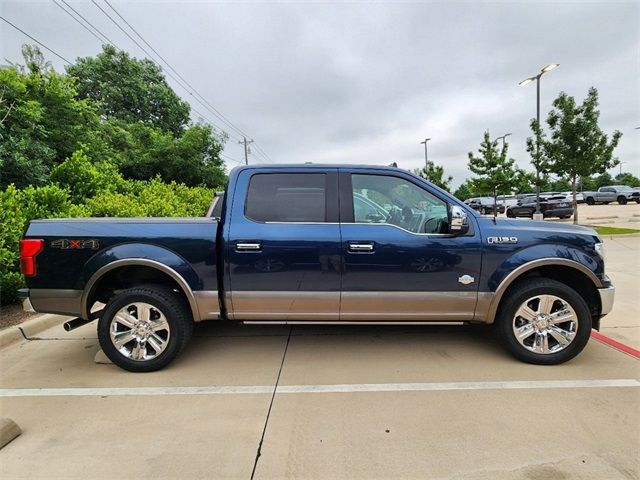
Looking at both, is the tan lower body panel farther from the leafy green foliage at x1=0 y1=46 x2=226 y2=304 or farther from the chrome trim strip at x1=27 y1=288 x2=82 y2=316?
the leafy green foliage at x1=0 y1=46 x2=226 y2=304

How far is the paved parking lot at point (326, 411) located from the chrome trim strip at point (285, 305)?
0.50 metres

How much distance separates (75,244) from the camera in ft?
11.6

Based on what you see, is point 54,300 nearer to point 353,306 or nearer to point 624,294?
point 353,306

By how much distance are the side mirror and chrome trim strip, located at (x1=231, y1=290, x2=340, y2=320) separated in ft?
4.01

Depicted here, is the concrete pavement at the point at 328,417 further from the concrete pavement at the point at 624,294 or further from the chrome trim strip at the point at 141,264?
the chrome trim strip at the point at 141,264

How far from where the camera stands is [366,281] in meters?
3.56

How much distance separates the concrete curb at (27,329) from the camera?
4.29 m

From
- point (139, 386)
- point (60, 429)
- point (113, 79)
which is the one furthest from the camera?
point (113, 79)

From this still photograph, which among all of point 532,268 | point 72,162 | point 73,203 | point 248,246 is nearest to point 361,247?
point 248,246

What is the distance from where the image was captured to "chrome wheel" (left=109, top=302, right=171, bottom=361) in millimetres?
3562

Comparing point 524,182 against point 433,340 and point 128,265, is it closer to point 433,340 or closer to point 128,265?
point 433,340

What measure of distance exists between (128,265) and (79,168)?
663cm

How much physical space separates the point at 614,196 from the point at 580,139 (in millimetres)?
27030

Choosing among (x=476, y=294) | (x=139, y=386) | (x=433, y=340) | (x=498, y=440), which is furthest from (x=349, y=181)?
(x=139, y=386)
